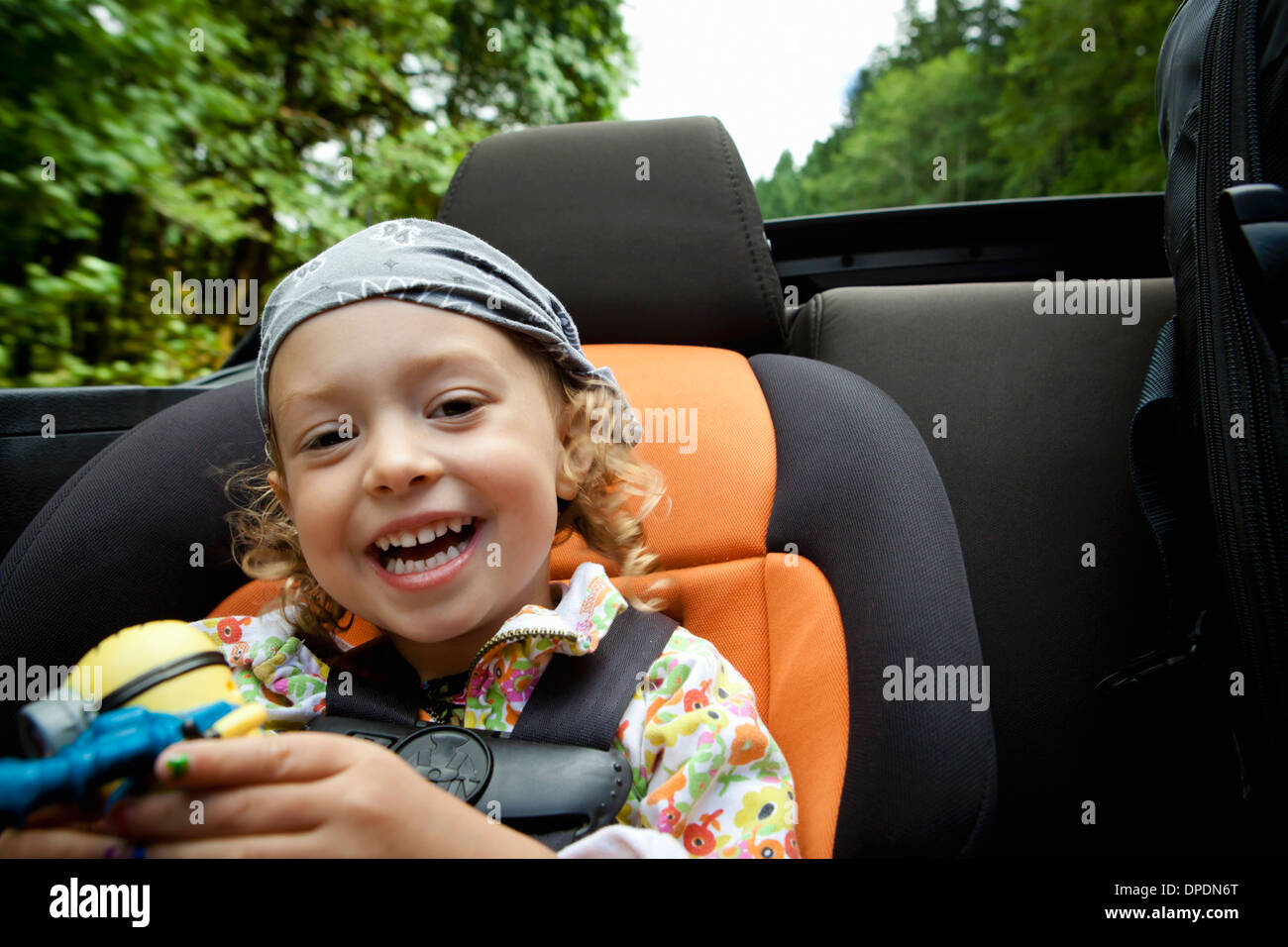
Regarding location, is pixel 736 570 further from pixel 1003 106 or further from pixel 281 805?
pixel 1003 106

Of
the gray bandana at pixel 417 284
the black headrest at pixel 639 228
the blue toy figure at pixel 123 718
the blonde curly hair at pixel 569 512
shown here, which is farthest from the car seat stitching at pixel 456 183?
the blue toy figure at pixel 123 718

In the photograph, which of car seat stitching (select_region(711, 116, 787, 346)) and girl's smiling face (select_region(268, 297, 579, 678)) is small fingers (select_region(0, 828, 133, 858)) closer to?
girl's smiling face (select_region(268, 297, 579, 678))

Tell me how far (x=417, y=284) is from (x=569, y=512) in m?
0.42

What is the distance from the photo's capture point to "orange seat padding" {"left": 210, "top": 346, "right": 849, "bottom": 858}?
3.18 feet

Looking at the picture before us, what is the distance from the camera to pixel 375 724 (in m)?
0.98

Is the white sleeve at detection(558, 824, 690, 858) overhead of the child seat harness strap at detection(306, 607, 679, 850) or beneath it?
beneath

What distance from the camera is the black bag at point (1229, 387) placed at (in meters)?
0.89

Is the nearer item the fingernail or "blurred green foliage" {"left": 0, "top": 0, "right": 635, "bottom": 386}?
the fingernail

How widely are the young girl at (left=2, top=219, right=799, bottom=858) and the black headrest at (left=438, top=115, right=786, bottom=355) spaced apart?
0.32m

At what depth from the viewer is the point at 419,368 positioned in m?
0.93

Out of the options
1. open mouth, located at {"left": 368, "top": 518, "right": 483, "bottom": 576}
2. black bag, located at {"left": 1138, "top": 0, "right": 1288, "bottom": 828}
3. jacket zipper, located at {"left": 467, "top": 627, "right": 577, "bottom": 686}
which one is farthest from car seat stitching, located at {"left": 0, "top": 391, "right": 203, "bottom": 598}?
black bag, located at {"left": 1138, "top": 0, "right": 1288, "bottom": 828}

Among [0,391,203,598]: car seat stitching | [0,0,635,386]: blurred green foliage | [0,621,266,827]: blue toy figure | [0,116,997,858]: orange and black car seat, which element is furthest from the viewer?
[0,0,635,386]: blurred green foliage

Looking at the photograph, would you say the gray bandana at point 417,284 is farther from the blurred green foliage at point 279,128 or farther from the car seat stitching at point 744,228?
the blurred green foliage at point 279,128
